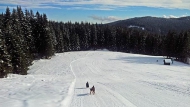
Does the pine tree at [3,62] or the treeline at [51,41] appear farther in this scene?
the treeline at [51,41]

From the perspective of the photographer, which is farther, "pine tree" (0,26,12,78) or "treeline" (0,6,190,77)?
"treeline" (0,6,190,77)

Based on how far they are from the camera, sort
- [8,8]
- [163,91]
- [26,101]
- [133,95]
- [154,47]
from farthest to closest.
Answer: [154,47] → [8,8] → [163,91] → [133,95] → [26,101]

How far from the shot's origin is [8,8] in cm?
7225

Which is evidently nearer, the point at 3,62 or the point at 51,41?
the point at 3,62

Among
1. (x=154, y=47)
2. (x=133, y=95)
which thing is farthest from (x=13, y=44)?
(x=154, y=47)

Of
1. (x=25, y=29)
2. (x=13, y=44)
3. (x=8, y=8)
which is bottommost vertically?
(x=13, y=44)

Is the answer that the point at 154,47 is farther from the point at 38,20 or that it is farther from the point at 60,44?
the point at 38,20

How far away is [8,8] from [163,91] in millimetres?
64245

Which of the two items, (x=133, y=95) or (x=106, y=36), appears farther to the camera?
(x=106, y=36)

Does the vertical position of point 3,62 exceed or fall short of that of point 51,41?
it falls short

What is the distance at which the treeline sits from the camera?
145 feet

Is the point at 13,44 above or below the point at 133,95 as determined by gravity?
above

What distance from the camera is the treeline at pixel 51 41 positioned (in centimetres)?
4412

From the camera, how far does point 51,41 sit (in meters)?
71.1
